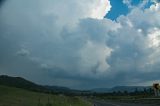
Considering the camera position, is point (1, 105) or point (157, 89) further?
point (157, 89)

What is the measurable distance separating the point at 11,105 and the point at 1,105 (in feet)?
3.47

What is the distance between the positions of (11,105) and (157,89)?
25568 mm

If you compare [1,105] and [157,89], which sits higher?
[157,89]

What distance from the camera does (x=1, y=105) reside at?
145 feet

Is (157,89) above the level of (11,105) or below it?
above

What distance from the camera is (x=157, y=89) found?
6150 centimetres

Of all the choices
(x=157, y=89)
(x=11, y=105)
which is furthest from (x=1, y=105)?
(x=157, y=89)

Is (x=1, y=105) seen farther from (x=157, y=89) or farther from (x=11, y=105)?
(x=157, y=89)

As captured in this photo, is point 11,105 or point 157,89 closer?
point 11,105

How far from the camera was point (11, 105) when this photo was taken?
44344 mm

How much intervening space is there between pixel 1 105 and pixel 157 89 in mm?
26456
